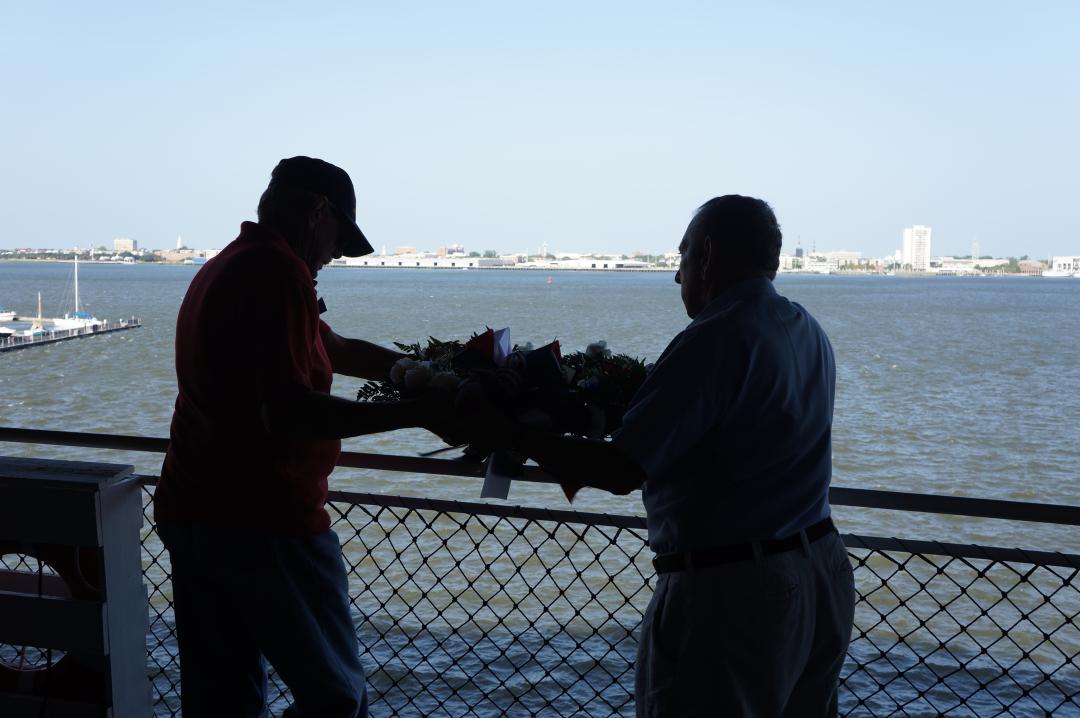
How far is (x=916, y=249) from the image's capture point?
566 ft

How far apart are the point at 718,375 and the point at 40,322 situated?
246 ft

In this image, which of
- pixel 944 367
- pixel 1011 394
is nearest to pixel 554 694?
pixel 1011 394

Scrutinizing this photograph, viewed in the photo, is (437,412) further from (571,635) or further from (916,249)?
(916,249)

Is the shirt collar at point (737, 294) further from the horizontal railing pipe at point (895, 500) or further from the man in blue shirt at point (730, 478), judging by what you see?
the horizontal railing pipe at point (895, 500)

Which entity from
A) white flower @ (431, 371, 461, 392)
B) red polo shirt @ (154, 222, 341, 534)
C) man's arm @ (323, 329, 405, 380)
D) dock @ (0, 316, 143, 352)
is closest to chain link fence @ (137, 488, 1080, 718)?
man's arm @ (323, 329, 405, 380)

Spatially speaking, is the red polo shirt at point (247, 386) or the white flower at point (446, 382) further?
the white flower at point (446, 382)

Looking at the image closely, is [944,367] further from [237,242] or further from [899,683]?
[237,242]

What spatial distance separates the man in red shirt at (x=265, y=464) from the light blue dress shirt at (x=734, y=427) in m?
0.55

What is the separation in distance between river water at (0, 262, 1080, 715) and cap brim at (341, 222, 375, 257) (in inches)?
110

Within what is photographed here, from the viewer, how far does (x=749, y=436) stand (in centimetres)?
196

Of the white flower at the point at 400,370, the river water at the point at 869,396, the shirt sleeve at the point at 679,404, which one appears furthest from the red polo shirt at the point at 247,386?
the river water at the point at 869,396

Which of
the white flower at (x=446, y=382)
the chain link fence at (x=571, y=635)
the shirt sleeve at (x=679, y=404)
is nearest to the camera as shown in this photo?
the shirt sleeve at (x=679, y=404)

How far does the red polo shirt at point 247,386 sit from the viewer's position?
84.2 inches

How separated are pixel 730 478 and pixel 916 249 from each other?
7193 inches
